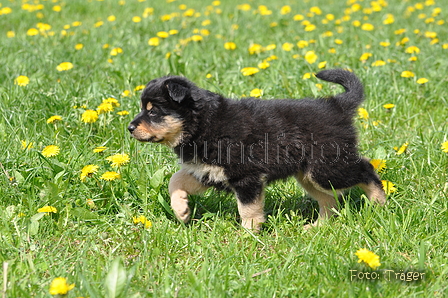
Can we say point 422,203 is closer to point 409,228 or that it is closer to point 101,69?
point 409,228

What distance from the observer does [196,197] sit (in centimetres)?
341

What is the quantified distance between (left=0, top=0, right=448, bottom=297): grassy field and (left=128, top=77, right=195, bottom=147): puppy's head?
0.28m

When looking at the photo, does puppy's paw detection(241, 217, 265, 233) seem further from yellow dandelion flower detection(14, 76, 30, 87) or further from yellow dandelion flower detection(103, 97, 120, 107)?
yellow dandelion flower detection(14, 76, 30, 87)

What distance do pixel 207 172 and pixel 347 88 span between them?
3.56 ft

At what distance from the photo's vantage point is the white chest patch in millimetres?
3062

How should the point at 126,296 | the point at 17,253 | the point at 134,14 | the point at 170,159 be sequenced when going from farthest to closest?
the point at 134,14
the point at 170,159
the point at 17,253
the point at 126,296

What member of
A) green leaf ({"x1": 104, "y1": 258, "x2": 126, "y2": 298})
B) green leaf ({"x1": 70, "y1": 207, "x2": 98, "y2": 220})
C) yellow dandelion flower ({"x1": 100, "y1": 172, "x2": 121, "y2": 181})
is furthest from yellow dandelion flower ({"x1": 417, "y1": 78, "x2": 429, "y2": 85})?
green leaf ({"x1": 104, "y1": 258, "x2": 126, "y2": 298})

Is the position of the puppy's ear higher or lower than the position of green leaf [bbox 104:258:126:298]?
higher

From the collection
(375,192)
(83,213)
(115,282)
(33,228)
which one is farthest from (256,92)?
(115,282)

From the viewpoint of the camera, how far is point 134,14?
759 centimetres

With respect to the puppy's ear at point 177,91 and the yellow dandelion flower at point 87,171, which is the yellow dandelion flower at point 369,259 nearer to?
the puppy's ear at point 177,91

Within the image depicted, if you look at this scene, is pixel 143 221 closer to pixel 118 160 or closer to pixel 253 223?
pixel 118 160

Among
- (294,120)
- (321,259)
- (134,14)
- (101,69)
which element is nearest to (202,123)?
(294,120)

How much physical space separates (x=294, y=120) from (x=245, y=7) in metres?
4.94
